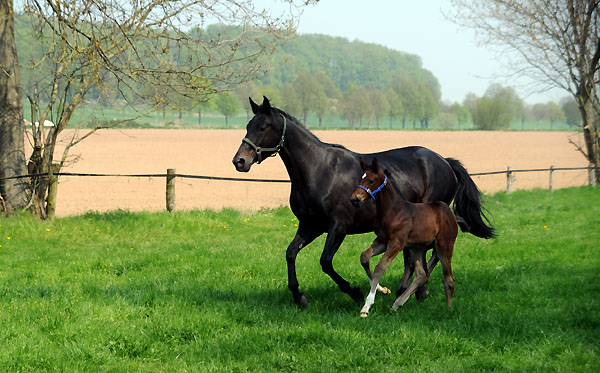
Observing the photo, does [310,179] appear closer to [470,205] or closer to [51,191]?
[470,205]

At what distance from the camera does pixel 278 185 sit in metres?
28.8

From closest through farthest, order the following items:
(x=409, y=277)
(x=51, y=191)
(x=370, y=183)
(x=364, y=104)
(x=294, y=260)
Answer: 1. (x=370, y=183)
2. (x=294, y=260)
3. (x=409, y=277)
4. (x=51, y=191)
5. (x=364, y=104)

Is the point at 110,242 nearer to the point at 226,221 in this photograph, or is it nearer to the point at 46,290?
the point at 226,221

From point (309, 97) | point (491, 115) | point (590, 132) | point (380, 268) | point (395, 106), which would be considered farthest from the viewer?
point (395, 106)

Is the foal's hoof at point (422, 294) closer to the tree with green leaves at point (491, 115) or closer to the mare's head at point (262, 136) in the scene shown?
the mare's head at point (262, 136)

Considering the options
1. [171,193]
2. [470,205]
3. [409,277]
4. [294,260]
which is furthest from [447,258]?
[171,193]

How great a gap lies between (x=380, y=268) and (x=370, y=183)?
1.00 m

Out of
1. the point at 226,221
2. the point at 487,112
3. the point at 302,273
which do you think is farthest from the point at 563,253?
the point at 487,112

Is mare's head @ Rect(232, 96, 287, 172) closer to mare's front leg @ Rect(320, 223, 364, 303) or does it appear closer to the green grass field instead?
mare's front leg @ Rect(320, 223, 364, 303)

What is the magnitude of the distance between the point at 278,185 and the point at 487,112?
12171 centimetres

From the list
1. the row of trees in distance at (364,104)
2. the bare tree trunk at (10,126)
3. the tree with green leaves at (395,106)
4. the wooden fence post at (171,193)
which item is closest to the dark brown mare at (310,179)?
the wooden fence post at (171,193)

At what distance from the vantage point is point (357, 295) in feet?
24.5

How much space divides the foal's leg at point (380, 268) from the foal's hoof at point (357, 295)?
0.66 meters

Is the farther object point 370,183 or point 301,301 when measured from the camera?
point 301,301
